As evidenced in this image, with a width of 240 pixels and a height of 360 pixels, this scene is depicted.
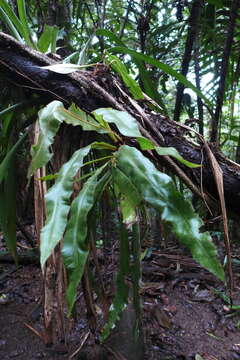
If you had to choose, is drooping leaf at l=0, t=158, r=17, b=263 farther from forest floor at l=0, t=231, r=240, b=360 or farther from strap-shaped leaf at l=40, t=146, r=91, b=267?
strap-shaped leaf at l=40, t=146, r=91, b=267

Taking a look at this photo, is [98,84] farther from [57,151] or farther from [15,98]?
[15,98]

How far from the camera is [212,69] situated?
1.82 meters

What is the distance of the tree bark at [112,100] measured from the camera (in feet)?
2.20

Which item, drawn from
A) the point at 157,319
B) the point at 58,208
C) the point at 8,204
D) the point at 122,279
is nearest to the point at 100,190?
the point at 58,208

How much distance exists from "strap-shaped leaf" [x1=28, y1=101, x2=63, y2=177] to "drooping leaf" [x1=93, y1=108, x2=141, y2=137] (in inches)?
2.9

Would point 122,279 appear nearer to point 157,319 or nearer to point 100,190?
point 100,190

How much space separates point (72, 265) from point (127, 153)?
195 millimetres

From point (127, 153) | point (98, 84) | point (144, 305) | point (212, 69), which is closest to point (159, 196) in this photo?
point (127, 153)

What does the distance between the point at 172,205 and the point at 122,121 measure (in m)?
0.17

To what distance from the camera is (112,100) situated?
737 millimetres

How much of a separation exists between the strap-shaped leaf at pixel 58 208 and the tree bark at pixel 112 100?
0.16 meters

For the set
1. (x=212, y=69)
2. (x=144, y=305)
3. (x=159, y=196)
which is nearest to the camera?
(x=159, y=196)

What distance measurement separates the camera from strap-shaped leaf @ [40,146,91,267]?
0.48 metres

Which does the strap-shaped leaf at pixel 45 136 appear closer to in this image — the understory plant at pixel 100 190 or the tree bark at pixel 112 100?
the understory plant at pixel 100 190
